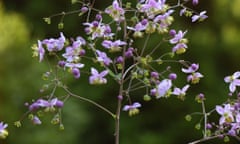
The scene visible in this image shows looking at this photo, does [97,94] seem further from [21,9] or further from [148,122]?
[21,9]

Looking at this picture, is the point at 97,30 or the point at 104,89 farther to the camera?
the point at 104,89

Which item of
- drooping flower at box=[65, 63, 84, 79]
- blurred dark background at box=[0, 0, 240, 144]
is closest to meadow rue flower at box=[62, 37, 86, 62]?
drooping flower at box=[65, 63, 84, 79]

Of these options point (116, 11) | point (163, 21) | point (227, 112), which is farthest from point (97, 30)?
point (227, 112)

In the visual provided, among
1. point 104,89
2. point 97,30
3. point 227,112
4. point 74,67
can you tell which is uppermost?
point 104,89

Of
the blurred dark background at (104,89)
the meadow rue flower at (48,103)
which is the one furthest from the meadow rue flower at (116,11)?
the blurred dark background at (104,89)

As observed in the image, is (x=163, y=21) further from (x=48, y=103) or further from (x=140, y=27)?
(x=48, y=103)

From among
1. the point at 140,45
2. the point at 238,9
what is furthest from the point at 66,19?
the point at 238,9
